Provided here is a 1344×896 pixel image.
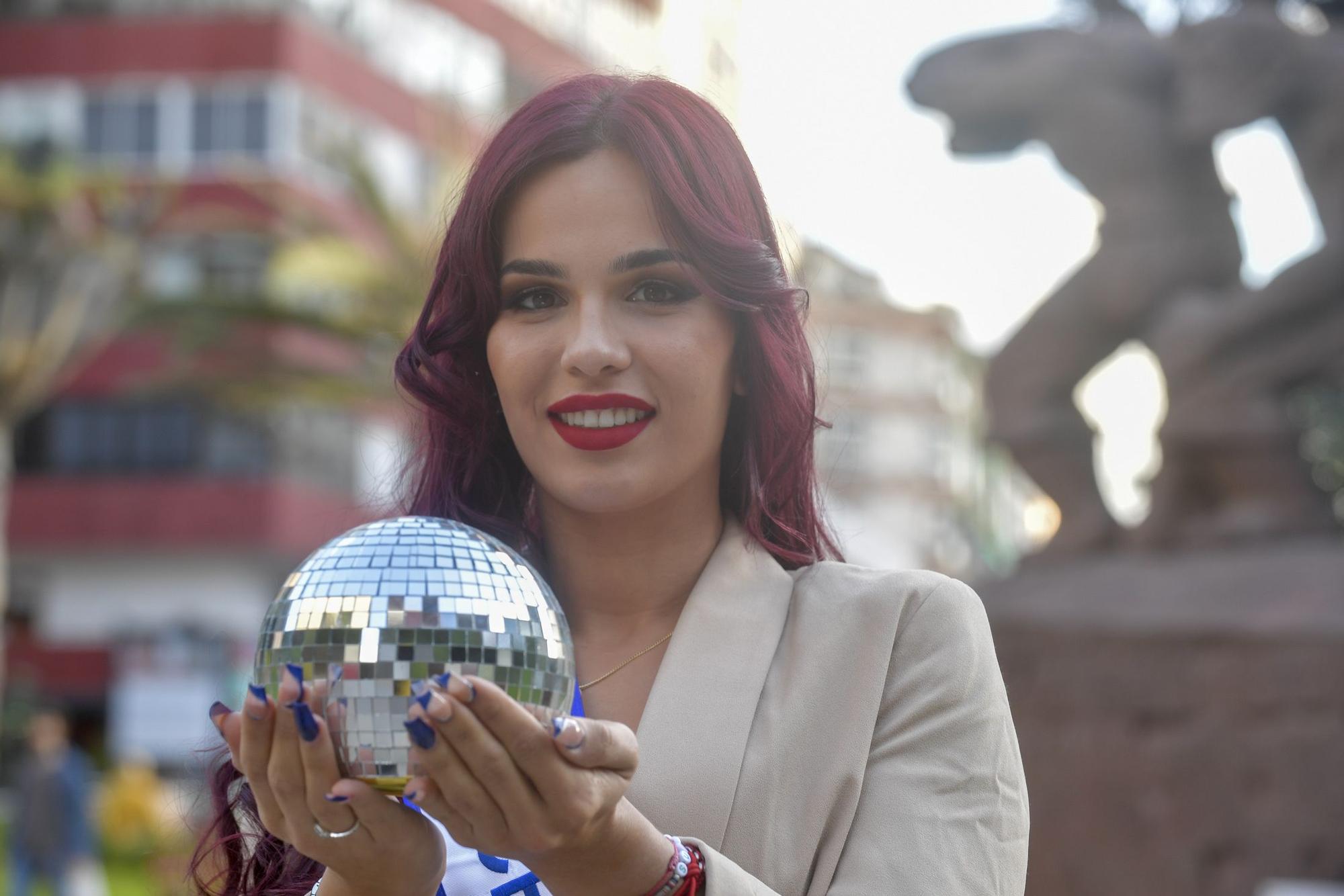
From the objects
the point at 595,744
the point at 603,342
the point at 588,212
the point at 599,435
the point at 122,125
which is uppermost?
the point at 122,125

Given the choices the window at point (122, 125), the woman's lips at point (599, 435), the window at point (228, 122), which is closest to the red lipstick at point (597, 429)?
the woman's lips at point (599, 435)

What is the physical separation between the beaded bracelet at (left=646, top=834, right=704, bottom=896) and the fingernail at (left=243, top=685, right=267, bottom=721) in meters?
0.39

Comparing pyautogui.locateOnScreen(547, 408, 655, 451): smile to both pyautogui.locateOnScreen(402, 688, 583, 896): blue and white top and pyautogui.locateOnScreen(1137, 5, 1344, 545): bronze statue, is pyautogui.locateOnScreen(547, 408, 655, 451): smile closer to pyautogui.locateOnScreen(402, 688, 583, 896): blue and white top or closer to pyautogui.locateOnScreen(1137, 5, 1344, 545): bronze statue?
pyautogui.locateOnScreen(402, 688, 583, 896): blue and white top

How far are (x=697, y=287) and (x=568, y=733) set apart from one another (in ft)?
2.21

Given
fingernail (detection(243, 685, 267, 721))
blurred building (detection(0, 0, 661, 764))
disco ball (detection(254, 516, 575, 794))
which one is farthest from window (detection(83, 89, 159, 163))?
fingernail (detection(243, 685, 267, 721))

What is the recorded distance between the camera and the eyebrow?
2.00 m

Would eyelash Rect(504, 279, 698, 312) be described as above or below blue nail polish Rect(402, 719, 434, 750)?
above

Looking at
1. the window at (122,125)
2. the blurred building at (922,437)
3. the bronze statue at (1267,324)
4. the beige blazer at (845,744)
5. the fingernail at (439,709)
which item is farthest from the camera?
the blurred building at (922,437)

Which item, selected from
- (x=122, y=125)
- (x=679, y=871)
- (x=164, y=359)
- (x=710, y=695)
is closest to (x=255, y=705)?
(x=679, y=871)

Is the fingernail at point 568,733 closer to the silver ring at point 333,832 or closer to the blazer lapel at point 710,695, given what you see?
the silver ring at point 333,832

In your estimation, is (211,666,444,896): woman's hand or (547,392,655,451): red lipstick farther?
(547,392,655,451): red lipstick

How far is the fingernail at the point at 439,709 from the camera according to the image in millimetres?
1473

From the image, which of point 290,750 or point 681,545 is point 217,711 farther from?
point 681,545

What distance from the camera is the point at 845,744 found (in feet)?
6.35
